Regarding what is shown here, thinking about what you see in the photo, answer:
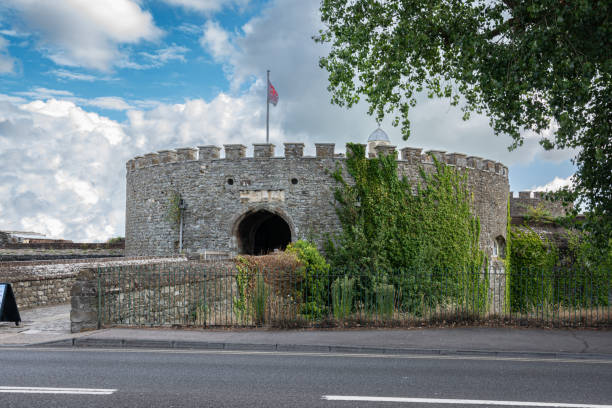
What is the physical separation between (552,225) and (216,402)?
2476 cm

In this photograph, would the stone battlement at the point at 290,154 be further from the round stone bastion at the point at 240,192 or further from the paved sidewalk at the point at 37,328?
the paved sidewalk at the point at 37,328

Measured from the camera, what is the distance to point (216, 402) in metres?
4.99

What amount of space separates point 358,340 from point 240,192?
1338 cm

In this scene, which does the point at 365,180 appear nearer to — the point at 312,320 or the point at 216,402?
the point at 312,320

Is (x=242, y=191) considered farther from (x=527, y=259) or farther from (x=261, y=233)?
(x=527, y=259)

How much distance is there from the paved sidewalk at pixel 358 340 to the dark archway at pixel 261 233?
12.2m

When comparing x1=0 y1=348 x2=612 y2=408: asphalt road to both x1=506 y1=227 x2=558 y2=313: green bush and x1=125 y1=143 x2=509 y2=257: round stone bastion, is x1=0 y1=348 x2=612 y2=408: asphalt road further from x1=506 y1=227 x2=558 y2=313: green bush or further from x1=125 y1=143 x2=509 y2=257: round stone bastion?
x1=506 y1=227 x2=558 y2=313: green bush

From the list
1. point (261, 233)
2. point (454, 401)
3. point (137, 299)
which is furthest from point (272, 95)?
point (454, 401)

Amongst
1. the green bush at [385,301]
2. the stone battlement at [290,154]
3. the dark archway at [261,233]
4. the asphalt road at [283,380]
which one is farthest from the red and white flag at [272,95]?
the asphalt road at [283,380]

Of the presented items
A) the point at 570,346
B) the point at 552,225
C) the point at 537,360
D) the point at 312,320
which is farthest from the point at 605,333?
the point at 552,225

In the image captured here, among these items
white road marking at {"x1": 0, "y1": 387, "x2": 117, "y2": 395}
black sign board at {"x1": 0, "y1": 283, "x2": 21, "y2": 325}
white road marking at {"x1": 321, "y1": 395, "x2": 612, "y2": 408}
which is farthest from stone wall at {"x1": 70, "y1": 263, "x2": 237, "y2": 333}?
white road marking at {"x1": 321, "y1": 395, "x2": 612, "y2": 408}

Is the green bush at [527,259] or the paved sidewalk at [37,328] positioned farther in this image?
the green bush at [527,259]

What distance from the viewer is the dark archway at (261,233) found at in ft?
73.5

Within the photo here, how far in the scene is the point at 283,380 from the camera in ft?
19.6
